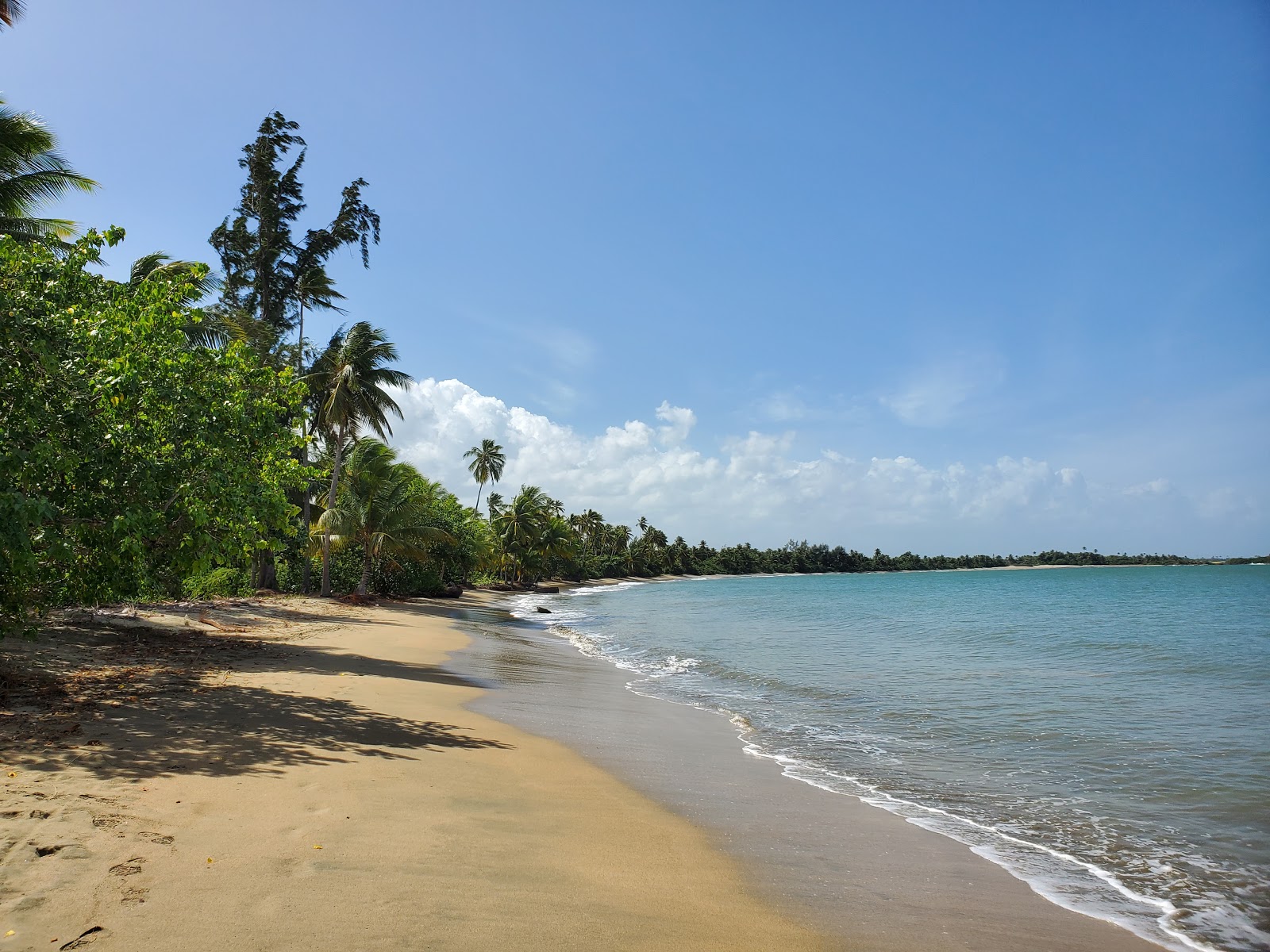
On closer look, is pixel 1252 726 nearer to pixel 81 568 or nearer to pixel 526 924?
pixel 526 924

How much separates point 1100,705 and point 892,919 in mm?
10612

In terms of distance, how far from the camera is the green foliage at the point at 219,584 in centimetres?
2127

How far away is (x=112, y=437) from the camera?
739 cm

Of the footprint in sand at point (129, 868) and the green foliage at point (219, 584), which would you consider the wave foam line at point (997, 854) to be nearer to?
the footprint in sand at point (129, 868)

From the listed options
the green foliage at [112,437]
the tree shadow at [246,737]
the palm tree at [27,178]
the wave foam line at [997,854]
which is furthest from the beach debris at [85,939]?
the palm tree at [27,178]

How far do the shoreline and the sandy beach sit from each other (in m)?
0.03

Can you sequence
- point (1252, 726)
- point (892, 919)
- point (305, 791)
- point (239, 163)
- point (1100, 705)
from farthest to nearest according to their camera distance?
point (239, 163), point (1100, 705), point (1252, 726), point (305, 791), point (892, 919)

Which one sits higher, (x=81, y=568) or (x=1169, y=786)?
(x=81, y=568)

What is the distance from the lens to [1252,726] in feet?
35.3

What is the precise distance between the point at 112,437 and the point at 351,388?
2098cm

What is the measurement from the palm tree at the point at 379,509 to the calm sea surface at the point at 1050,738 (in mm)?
8369

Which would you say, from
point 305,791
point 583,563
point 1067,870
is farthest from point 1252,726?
point 583,563

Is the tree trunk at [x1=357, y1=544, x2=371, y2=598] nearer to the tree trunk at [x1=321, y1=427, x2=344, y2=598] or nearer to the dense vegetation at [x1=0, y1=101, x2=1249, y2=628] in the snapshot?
the tree trunk at [x1=321, y1=427, x2=344, y2=598]

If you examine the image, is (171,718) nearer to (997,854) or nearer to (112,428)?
(112,428)
